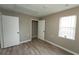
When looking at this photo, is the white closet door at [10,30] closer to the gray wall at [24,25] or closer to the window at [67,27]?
the gray wall at [24,25]

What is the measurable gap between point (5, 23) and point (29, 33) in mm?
2061

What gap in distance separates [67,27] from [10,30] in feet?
11.1

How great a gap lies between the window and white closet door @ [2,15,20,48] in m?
2.88

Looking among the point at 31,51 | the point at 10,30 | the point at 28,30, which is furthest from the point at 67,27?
the point at 10,30

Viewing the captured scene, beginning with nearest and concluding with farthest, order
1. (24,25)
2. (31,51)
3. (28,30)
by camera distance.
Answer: (31,51) → (24,25) → (28,30)

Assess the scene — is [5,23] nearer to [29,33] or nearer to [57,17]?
[29,33]

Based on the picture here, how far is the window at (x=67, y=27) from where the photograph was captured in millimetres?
2782

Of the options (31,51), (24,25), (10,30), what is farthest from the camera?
(24,25)

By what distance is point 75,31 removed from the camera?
2.67 meters

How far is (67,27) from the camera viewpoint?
3131 mm

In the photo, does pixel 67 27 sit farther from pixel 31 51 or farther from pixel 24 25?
pixel 24 25

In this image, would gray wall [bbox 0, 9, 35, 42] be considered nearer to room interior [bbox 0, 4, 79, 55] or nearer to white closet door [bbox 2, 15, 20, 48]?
room interior [bbox 0, 4, 79, 55]
